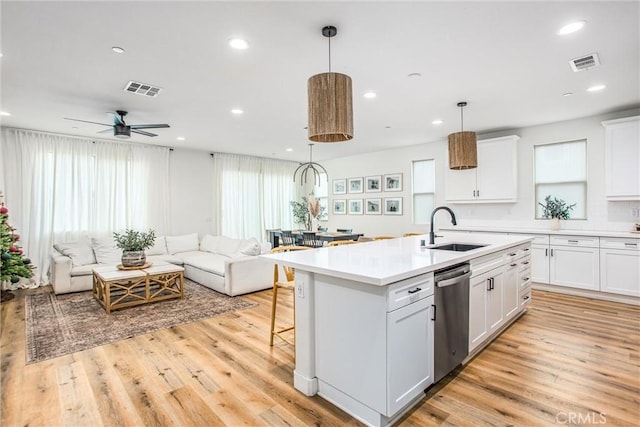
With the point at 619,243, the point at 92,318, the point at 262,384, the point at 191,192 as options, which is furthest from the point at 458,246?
the point at 191,192

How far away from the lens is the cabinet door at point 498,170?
208 inches

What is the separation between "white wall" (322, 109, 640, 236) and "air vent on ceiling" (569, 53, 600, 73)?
2293 mm

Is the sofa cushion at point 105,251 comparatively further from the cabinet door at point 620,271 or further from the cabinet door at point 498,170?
the cabinet door at point 620,271

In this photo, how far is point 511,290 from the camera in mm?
3273

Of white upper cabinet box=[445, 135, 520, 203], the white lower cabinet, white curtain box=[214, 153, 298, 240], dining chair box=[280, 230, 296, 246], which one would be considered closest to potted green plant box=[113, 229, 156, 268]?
dining chair box=[280, 230, 296, 246]

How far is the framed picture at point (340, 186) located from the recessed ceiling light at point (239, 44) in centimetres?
583

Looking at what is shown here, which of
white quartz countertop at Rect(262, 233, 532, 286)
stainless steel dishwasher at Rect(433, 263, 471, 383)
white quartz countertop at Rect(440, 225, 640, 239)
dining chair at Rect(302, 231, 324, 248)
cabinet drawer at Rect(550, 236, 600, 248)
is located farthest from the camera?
dining chair at Rect(302, 231, 324, 248)

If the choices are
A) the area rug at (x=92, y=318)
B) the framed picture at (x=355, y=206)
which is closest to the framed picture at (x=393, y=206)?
the framed picture at (x=355, y=206)

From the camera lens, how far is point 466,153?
3.89 metres

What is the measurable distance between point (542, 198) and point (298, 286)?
493cm

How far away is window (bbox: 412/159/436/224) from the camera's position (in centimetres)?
667

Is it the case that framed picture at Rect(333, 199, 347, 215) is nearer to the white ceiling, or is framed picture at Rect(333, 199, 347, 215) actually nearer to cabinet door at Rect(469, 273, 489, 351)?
the white ceiling

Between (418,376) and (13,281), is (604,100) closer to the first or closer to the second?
(418,376)

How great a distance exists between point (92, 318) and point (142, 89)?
2718 mm
